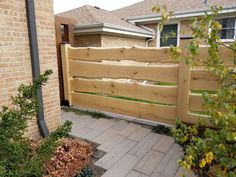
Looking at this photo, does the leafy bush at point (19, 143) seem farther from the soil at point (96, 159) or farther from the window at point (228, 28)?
the window at point (228, 28)

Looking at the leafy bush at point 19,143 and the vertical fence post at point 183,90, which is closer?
the leafy bush at point 19,143

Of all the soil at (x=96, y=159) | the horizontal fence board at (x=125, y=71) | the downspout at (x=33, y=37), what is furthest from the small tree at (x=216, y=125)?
the downspout at (x=33, y=37)

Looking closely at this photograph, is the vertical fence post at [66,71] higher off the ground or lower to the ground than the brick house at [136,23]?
lower

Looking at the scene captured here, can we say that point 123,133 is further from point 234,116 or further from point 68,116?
point 234,116

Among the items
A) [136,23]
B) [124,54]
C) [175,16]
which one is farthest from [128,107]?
[136,23]

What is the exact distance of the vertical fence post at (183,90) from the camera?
315 cm

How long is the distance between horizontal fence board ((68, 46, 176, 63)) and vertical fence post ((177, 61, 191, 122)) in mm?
253

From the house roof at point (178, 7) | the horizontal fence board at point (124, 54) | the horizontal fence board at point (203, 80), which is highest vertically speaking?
the house roof at point (178, 7)

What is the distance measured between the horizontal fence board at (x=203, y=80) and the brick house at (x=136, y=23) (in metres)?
3.54

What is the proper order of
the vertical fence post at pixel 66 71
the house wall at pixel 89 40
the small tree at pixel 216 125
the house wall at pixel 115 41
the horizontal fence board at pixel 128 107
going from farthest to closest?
the house wall at pixel 115 41, the house wall at pixel 89 40, the vertical fence post at pixel 66 71, the horizontal fence board at pixel 128 107, the small tree at pixel 216 125

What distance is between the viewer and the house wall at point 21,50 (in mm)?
2551

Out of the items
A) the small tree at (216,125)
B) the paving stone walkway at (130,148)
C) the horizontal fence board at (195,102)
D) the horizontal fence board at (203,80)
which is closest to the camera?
the small tree at (216,125)

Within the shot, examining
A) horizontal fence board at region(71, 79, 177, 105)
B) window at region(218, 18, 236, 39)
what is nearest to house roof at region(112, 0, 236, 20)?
window at region(218, 18, 236, 39)

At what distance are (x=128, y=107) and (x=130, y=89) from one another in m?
0.37
